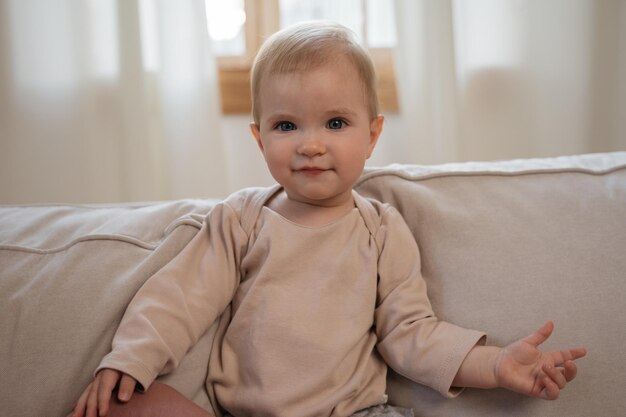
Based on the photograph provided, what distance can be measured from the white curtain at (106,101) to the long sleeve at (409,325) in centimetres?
88

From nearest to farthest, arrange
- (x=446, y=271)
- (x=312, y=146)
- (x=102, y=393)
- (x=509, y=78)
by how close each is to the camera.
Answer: (x=102, y=393) < (x=312, y=146) < (x=446, y=271) < (x=509, y=78)

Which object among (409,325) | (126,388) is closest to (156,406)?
(126,388)

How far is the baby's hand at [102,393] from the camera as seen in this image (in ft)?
3.42

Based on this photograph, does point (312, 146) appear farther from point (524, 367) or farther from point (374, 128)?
point (524, 367)

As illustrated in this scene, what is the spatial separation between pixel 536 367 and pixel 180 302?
2.01 ft

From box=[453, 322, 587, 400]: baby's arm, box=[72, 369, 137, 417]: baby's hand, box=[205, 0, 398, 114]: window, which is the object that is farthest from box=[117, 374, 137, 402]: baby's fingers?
box=[205, 0, 398, 114]: window

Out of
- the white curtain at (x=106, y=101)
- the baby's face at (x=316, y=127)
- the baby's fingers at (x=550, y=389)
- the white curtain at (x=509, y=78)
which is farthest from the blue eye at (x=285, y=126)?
the white curtain at (x=509, y=78)

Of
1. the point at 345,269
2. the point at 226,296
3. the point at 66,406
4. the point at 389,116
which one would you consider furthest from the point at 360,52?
the point at 389,116

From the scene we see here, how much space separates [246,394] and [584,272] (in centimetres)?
65

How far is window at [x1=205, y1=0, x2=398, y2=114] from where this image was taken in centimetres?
212

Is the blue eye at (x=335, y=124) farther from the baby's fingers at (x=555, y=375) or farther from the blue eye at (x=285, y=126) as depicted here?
the baby's fingers at (x=555, y=375)

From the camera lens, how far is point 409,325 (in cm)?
120

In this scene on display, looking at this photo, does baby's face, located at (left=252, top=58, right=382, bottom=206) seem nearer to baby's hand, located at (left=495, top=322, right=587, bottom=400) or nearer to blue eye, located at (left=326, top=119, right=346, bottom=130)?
blue eye, located at (left=326, top=119, right=346, bottom=130)

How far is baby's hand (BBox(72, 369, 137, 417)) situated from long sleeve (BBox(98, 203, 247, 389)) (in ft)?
0.05
